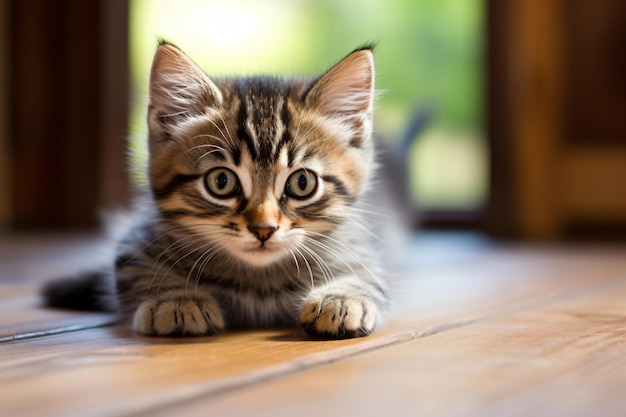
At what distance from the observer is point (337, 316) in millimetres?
1337

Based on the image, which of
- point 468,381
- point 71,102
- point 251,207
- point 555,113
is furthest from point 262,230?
point 71,102

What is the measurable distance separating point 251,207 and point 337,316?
25 centimetres

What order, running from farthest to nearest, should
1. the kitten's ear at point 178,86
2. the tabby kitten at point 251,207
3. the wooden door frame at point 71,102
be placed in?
1. the wooden door frame at point 71,102
2. the kitten's ear at point 178,86
3. the tabby kitten at point 251,207

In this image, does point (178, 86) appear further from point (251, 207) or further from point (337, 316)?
point (337, 316)

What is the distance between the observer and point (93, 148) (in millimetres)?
4047

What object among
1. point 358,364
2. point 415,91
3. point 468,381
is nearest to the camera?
point 468,381

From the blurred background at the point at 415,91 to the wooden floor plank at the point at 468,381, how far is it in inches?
69.8

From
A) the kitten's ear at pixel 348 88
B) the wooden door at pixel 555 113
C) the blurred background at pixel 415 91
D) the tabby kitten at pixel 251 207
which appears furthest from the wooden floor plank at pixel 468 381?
the wooden door at pixel 555 113

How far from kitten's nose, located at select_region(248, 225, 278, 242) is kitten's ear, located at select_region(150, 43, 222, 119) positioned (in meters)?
0.28

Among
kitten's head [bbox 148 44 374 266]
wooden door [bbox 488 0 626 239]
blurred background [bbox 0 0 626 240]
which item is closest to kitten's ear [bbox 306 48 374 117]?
kitten's head [bbox 148 44 374 266]

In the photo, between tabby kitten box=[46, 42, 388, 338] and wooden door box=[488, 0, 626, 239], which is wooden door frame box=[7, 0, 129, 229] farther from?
tabby kitten box=[46, 42, 388, 338]

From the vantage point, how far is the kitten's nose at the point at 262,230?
1.41 m

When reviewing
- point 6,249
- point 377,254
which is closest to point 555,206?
point 377,254

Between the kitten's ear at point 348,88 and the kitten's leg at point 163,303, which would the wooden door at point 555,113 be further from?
the kitten's leg at point 163,303
